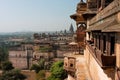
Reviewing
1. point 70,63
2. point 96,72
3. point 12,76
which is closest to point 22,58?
point 12,76

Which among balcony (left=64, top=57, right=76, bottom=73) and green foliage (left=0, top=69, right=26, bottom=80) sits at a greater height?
balcony (left=64, top=57, right=76, bottom=73)

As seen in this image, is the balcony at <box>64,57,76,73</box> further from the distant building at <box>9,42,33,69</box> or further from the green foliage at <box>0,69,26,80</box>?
the distant building at <box>9,42,33,69</box>

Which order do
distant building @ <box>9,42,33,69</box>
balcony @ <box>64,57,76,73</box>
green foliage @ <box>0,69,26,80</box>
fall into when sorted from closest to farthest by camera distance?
1. balcony @ <box>64,57,76,73</box>
2. green foliage @ <box>0,69,26,80</box>
3. distant building @ <box>9,42,33,69</box>

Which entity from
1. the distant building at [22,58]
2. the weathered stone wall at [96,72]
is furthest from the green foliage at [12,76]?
the weathered stone wall at [96,72]

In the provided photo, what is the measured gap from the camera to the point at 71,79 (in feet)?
57.9

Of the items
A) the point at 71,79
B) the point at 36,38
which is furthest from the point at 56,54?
the point at 71,79

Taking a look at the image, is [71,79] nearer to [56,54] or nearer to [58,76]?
[58,76]

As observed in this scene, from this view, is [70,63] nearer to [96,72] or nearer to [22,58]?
[96,72]

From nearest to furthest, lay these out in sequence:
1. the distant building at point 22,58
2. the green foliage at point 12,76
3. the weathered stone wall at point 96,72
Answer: the weathered stone wall at point 96,72
the green foliage at point 12,76
the distant building at point 22,58

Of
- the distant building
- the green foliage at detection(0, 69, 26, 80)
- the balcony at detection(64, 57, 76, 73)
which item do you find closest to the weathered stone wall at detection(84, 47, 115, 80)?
the balcony at detection(64, 57, 76, 73)

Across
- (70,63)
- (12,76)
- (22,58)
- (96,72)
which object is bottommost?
(22,58)

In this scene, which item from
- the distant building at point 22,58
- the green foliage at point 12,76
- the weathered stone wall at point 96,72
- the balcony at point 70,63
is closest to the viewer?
the weathered stone wall at point 96,72

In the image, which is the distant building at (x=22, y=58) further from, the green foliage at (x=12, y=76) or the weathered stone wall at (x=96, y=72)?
the weathered stone wall at (x=96, y=72)

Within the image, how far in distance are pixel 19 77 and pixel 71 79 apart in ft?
93.7
